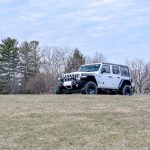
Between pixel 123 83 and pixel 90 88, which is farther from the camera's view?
pixel 123 83

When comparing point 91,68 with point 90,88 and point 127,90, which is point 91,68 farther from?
point 127,90

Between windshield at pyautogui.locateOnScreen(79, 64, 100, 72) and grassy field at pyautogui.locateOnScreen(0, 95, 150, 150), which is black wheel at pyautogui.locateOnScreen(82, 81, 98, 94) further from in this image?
grassy field at pyautogui.locateOnScreen(0, 95, 150, 150)

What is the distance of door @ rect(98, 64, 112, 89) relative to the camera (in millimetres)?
20828

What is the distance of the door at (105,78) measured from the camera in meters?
20.8

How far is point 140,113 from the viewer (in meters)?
11.1

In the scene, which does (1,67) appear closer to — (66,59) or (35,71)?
(35,71)

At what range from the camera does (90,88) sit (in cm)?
2002

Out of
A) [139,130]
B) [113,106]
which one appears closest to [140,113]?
[113,106]

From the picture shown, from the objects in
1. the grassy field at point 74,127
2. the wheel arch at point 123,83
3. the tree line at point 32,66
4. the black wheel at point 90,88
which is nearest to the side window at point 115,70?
the wheel arch at point 123,83

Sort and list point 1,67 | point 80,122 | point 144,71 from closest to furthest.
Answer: point 80,122 → point 1,67 → point 144,71

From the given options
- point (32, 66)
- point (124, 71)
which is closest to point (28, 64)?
point (32, 66)

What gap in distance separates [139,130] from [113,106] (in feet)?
12.6

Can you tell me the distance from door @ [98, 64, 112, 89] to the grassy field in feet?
27.0

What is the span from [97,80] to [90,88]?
71cm
